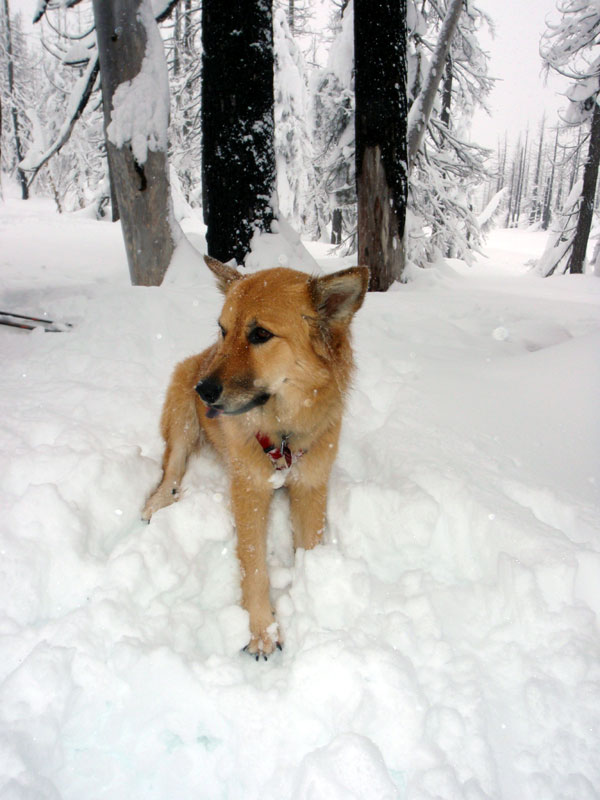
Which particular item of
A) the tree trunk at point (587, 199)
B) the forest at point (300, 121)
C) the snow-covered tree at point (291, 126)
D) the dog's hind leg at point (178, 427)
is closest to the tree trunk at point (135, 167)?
the forest at point (300, 121)

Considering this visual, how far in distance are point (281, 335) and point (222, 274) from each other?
2.26ft

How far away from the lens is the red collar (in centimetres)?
235

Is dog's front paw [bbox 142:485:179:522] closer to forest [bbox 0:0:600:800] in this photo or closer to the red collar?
forest [bbox 0:0:600:800]

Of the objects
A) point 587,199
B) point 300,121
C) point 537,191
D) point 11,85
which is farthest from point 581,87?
point 537,191

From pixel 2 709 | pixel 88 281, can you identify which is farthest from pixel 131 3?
pixel 2 709

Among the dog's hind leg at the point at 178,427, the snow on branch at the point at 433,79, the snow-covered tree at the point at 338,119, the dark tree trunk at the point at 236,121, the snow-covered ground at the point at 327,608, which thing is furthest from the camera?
the snow-covered tree at the point at 338,119

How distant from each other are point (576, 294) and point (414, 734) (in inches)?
373

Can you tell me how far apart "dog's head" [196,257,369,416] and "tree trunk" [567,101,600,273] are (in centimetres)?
1447

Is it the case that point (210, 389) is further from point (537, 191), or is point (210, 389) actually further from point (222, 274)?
point (537, 191)

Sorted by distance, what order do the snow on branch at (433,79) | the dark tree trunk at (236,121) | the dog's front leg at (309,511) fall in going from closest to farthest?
1. the dog's front leg at (309,511)
2. the dark tree trunk at (236,121)
3. the snow on branch at (433,79)

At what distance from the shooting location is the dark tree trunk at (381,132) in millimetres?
5715

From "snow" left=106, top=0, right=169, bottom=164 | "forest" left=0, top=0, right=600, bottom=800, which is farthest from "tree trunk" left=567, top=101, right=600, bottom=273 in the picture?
"snow" left=106, top=0, right=169, bottom=164

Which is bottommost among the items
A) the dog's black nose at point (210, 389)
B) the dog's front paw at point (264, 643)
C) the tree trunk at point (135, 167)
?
the dog's front paw at point (264, 643)

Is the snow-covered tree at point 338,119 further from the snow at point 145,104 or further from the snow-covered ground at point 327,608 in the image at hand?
the snow-covered ground at point 327,608
